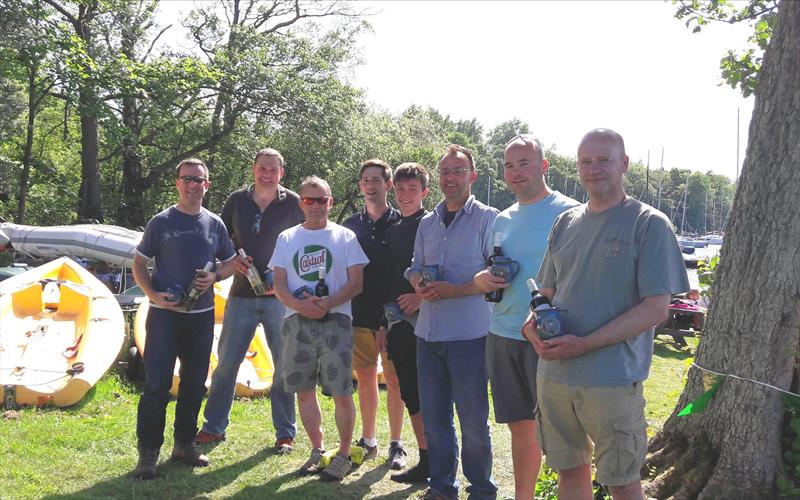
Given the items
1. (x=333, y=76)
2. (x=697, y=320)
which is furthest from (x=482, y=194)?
(x=697, y=320)

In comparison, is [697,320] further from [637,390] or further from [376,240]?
[637,390]

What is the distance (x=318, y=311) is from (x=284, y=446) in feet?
4.48

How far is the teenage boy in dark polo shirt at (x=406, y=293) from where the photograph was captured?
180 inches

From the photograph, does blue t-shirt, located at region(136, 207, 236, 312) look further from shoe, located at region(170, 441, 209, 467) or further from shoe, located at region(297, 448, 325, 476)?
shoe, located at region(297, 448, 325, 476)

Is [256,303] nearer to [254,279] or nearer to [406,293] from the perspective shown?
[254,279]

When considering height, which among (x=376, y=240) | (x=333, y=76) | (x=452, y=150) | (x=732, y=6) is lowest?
(x=376, y=240)

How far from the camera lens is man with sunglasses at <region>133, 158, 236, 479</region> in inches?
181

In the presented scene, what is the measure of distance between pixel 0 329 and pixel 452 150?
5.30 m

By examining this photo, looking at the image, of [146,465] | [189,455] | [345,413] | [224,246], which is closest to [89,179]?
Result: [224,246]

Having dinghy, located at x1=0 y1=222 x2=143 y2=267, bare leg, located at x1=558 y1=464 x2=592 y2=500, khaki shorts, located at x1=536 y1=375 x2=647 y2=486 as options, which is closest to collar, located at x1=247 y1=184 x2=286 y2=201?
khaki shorts, located at x1=536 y1=375 x2=647 y2=486

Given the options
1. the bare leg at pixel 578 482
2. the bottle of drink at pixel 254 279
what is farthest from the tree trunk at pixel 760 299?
the bottle of drink at pixel 254 279

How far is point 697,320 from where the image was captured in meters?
13.6

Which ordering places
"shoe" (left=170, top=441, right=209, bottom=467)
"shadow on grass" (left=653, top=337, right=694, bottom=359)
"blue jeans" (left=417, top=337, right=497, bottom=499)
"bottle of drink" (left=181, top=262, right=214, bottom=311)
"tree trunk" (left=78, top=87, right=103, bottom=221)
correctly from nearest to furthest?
"blue jeans" (left=417, top=337, right=497, bottom=499), "bottle of drink" (left=181, top=262, right=214, bottom=311), "shoe" (left=170, top=441, right=209, bottom=467), "shadow on grass" (left=653, top=337, right=694, bottom=359), "tree trunk" (left=78, top=87, right=103, bottom=221)

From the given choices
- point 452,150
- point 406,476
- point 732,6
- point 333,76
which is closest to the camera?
point 452,150
